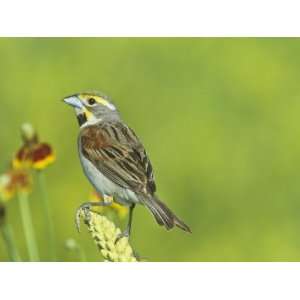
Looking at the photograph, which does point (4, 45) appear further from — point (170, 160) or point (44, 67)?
point (170, 160)

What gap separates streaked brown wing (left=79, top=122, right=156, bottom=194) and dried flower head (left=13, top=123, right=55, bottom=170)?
0.69ft

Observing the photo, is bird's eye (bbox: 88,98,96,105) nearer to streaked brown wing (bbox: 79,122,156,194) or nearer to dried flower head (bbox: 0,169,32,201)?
streaked brown wing (bbox: 79,122,156,194)

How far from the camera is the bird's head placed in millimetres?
3584

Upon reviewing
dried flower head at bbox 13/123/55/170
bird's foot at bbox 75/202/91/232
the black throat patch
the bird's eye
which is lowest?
bird's foot at bbox 75/202/91/232

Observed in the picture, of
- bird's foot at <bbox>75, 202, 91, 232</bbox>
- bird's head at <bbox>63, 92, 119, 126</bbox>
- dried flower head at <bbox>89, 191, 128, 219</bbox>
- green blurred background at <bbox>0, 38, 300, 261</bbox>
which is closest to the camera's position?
bird's foot at <bbox>75, 202, 91, 232</bbox>

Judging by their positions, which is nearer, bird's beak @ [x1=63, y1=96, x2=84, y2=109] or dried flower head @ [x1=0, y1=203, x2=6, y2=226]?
dried flower head @ [x1=0, y1=203, x2=6, y2=226]

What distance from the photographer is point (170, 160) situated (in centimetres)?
377

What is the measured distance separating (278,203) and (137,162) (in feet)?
2.49

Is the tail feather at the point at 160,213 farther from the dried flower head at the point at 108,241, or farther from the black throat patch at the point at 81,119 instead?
the dried flower head at the point at 108,241

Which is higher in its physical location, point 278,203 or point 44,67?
point 44,67

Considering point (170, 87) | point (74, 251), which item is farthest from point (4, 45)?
point (74, 251)

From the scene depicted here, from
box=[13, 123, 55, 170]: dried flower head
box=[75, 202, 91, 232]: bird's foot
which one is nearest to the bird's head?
box=[13, 123, 55, 170]: dried flower head

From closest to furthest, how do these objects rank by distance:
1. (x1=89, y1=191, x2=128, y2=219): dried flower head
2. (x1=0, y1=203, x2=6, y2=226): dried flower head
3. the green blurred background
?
1. (x1=0, y1=203, x2=6, y2=226): dried flower head
2. (x1=89, y1=191, x2=128, y2=219): dried flower head
3. the green blurred background

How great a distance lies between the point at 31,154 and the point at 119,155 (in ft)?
1.26
